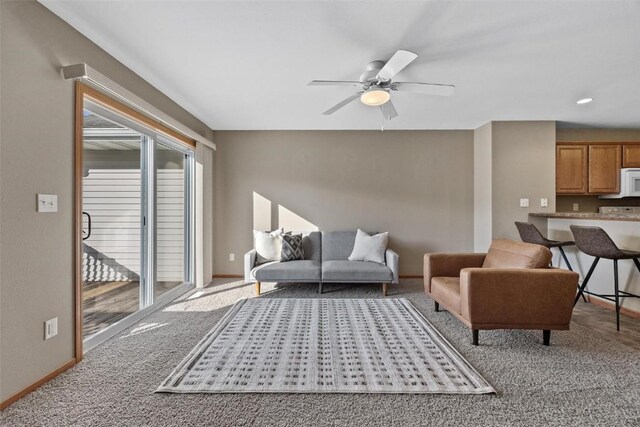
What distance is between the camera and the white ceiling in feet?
5.99

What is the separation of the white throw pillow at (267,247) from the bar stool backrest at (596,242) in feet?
11.4

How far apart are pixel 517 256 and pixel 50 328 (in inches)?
148

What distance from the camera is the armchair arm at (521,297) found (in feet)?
7.43

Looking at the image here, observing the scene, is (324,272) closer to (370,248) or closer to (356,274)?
(356,274)

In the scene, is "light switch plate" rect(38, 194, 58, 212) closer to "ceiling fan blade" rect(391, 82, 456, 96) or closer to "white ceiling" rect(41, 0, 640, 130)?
"white ceiling" rect(41, 0, 640, 130)

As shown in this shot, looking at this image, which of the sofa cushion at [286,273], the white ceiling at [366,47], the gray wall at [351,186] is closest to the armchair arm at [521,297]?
the white ceiling at [366,47]

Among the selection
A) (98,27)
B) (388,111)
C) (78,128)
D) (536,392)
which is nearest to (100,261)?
(78,128)

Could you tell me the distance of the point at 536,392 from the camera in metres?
1.77

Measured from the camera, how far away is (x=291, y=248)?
4.03 metres

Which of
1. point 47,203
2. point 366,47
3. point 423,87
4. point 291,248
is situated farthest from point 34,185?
point 423,87

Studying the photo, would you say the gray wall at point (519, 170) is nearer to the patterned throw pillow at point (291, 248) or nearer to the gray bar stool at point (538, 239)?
the gray bar stool at point (538, 239)

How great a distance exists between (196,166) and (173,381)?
2.96 metres

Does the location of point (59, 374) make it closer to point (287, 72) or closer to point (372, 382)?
point (372, 382)

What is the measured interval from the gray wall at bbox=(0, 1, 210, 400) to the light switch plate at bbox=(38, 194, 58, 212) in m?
0.03
